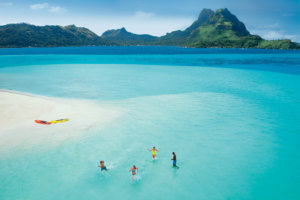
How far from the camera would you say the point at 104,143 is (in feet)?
80.1

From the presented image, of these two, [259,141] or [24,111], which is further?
[24,111]

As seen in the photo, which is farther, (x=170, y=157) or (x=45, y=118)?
(x=45, y=118)

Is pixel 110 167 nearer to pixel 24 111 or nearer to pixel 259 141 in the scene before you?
pixel 259 141

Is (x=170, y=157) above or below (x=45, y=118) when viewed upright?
below

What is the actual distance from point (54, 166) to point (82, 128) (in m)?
8.76

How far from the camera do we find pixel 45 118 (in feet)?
103

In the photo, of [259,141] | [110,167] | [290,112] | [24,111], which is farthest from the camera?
[290,112]

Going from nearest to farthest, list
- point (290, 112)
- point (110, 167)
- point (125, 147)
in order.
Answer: point (110, 167)
point (125, 147)
point (290, 112)

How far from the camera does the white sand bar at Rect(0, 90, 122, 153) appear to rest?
81.9 feet

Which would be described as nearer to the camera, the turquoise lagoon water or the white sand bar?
the turquoise lagoon water

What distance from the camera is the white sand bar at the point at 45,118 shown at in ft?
81.9

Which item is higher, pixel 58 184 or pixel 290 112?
pixel 290 112

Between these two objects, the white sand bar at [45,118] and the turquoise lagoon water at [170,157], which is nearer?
the turquoise lagoon water at [170,157]

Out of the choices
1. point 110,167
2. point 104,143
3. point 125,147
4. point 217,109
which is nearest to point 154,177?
point 110,167
